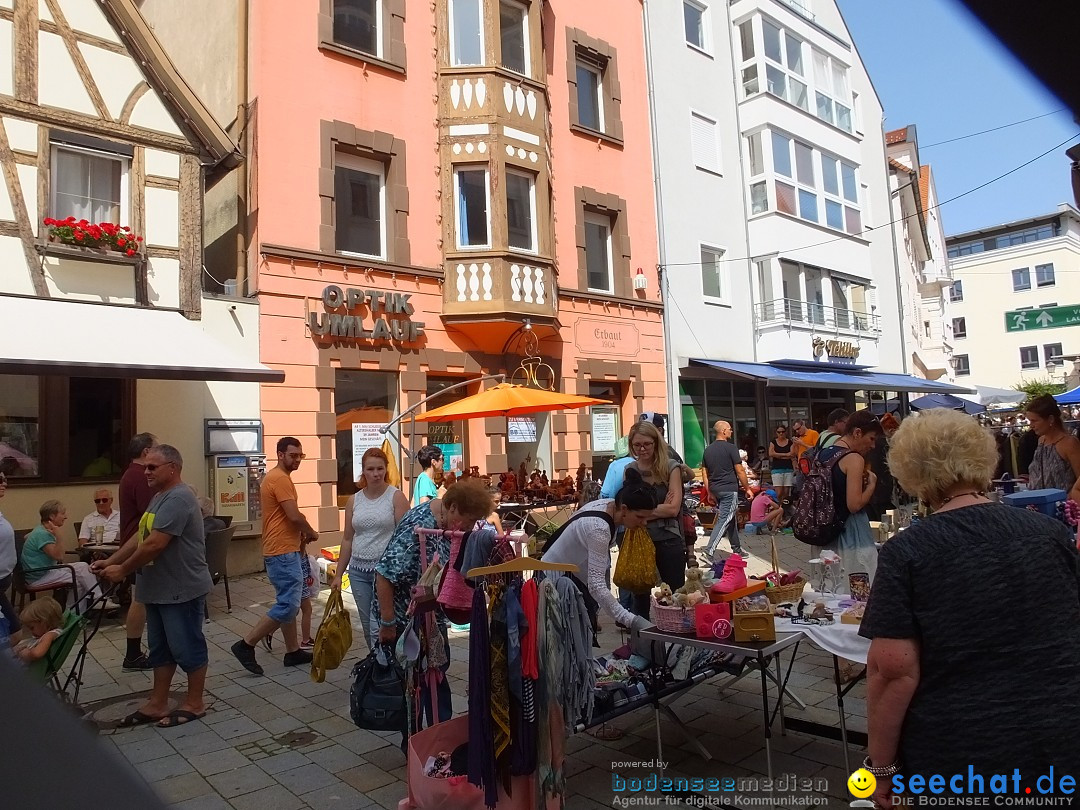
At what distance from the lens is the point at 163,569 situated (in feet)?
15.6

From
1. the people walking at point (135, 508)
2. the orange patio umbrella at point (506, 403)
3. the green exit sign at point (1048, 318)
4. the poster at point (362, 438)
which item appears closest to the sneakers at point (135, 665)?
the people walking at point (135, 508)

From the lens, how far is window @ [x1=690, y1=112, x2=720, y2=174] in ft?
55.4

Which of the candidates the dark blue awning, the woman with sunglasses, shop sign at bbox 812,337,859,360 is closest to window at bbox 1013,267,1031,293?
the dark blue awning

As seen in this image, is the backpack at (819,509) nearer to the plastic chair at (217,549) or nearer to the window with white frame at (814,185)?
the plastic chair at (217,549)

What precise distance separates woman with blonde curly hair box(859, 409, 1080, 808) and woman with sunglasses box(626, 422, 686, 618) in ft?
8.61

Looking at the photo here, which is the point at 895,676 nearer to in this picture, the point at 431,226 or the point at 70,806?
the point at 70,806

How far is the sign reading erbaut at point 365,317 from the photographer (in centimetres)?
1081

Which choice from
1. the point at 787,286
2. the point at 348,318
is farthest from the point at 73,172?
the point at 787,286

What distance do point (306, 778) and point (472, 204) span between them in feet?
33.8

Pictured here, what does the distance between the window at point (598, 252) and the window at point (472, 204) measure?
9.40 feet

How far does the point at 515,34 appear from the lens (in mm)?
13695

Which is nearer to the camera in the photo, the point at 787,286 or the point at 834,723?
the point at 834,723

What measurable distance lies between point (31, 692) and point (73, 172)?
10.5 meters

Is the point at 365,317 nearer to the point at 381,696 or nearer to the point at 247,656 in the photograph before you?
the point at 247,656
